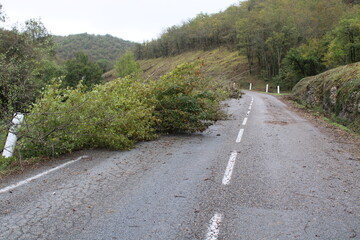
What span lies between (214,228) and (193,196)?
3.33ft

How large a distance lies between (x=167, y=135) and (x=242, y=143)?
2890 mm

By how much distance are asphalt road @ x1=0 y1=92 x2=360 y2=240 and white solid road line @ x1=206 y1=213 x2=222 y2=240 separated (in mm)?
11

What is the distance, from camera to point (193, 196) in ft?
14.0

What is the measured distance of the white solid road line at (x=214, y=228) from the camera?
3104 mm

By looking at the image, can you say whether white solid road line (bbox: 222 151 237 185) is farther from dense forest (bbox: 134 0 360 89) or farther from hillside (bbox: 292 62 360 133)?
dense forest (bbox: 134 0 360 89)

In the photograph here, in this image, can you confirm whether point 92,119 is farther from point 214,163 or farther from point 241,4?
point 241,4

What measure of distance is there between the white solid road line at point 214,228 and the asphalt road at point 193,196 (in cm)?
1

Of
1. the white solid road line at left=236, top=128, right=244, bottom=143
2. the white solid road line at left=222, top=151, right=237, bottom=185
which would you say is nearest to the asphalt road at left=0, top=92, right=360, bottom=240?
the white solid road line at left=222, top=151, right=237, bottom=185

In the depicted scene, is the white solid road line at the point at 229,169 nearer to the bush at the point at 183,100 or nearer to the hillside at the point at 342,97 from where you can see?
the bush at the point at 183,100

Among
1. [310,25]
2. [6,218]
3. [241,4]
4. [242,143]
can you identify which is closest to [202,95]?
[242,143]

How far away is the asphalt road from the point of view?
3.26 m

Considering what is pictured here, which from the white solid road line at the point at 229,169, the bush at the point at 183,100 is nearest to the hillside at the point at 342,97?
the bush at the point at 183,100

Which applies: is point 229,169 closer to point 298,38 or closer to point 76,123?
point 76,123

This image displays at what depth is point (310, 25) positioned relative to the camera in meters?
39.6
